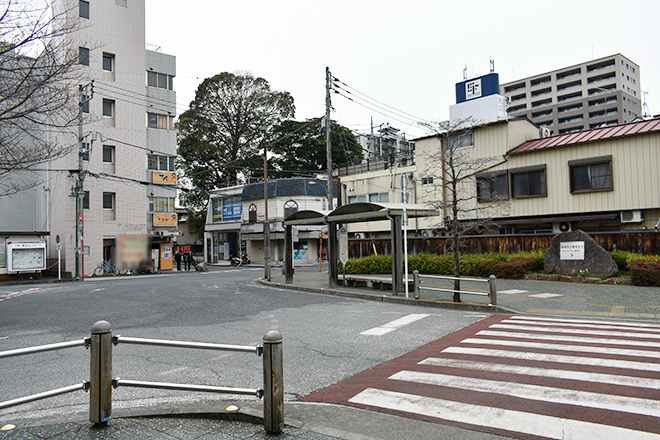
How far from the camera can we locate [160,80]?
40.5m

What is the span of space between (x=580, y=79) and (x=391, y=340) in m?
81.5

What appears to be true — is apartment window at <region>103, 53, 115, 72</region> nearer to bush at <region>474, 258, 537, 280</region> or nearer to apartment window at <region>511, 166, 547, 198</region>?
apartment window at <region>511, 166, 547, 198</region>

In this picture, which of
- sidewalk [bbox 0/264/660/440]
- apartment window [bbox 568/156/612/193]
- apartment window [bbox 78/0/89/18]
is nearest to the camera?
sidewalk [bbox 0/264/660/440]

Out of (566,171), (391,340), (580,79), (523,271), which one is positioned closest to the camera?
(391,340)

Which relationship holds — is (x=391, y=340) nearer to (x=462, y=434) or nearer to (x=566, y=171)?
(x=462, y=434)

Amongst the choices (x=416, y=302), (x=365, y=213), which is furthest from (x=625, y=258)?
(x=365, y=213)

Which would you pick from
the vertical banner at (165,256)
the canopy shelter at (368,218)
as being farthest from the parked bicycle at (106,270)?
the canopy shelter at (368,218)

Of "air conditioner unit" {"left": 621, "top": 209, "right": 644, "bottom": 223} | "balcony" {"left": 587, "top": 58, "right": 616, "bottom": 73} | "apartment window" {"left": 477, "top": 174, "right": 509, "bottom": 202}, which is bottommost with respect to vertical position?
"air conditioner unit" {"left": 621, "top": 209, "right": 644, "bottom": 223}

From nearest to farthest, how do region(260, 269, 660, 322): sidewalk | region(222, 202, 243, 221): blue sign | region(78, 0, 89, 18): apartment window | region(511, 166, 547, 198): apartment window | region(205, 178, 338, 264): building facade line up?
1. region(260, 269, 660, 322): sidewalk
2. region(511, 166, 547, 198): apartment window
3. region(78, 0, 89, 18): apartment window
4. region(205, 178, 338, 264): building facade
5. region(222, 202, 243, 221): blue sign

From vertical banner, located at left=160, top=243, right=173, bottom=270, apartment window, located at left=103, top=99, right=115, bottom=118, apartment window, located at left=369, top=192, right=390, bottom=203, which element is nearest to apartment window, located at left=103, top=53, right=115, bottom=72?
apartment window, located at left=103, top=99, right=115, bottom=118

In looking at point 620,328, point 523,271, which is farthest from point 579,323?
point 523,271

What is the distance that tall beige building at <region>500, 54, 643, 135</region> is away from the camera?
235 feet

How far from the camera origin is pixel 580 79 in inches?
2970

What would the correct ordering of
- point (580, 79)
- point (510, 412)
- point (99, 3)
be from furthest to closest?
point (580, 79)
point (99, 3)
point (510, 412)
